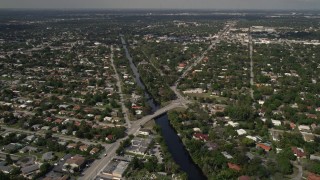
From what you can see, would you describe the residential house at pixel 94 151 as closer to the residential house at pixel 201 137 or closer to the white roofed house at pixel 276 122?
the residential house at pixel 201 137

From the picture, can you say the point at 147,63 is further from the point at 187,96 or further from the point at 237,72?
the point at 187,96

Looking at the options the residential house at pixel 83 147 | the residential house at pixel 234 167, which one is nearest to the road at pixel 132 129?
the residential house at pixel 83 147

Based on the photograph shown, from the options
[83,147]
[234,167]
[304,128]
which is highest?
[83,147]

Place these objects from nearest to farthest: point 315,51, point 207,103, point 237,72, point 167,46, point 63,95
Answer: point 207,103, point 63,95, point 237,72, point 315,51, point 167,46

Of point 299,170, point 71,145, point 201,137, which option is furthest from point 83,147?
point 299,170

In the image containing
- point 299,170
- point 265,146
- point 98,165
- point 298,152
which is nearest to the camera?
point 299,170

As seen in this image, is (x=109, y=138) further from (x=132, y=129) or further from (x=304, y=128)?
(x=304, y=128)

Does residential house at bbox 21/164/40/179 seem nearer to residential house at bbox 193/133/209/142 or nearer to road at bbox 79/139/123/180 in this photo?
road at bbox 79/139/123/180

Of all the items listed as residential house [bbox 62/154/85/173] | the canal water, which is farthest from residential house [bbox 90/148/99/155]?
the canal water

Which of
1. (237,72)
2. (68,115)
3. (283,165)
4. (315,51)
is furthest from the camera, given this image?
(315,51)

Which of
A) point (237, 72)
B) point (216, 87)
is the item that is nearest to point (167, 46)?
point (237, 72)

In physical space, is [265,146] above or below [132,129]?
below
